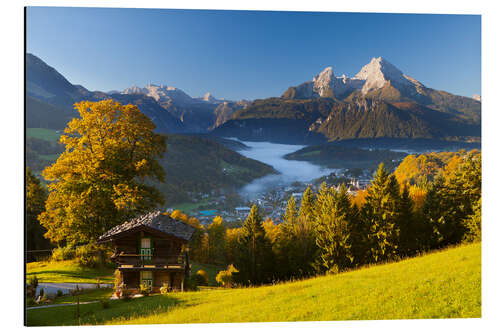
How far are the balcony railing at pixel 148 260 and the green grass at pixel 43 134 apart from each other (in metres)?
3.27

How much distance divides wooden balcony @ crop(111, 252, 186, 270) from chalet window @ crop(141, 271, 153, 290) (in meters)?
0.31

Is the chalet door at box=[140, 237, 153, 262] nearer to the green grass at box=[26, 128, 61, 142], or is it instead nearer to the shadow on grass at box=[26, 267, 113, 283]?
the shadow on grass at box=[26, 267, 113, 283]

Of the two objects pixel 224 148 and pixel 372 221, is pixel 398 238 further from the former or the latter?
pixel 224 148

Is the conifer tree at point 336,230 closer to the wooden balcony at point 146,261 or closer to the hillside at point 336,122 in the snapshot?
the hillside at point 336,122

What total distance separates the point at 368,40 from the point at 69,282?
10.6 m

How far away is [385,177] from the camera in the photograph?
36.8 ft

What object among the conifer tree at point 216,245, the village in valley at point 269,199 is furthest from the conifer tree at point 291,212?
the conifer tree at point 216,245

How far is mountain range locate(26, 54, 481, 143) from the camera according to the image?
7.41 metres

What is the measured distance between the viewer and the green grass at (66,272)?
713cm

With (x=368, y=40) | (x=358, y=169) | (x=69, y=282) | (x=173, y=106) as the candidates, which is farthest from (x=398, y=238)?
(x=69, y=282)

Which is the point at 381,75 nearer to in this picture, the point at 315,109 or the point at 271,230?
the point at 315,109

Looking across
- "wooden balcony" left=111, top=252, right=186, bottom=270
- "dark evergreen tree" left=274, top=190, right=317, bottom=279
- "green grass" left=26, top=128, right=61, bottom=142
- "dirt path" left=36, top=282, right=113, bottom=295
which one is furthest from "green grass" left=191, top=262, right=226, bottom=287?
"green grass" left=26, top=128, right=61, bottom=142

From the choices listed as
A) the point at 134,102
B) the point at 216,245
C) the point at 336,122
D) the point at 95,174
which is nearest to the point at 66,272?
the point at 95,174

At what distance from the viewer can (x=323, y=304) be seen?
5.62 meters
